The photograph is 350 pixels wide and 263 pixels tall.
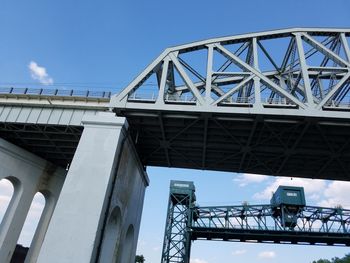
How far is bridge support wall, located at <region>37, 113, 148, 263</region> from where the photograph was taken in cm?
1538

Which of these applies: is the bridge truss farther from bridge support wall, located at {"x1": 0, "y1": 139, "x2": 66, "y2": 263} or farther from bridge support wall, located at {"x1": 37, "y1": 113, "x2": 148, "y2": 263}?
bridge support wall, located at {"x1": 0, "y1": 139, "x2": 66, "y2": 263}

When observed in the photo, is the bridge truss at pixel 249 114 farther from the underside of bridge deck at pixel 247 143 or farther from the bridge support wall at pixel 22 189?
the bridge support wall at pixel 22 189

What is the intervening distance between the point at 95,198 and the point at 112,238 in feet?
19.9

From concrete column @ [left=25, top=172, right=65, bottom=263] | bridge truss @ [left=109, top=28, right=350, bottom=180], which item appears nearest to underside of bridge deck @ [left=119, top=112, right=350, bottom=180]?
bridge truss @ [left=109, top=28, right=350, bottom=180]

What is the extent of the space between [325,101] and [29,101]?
2151cm

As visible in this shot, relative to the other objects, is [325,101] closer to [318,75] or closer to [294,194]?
[318,75]

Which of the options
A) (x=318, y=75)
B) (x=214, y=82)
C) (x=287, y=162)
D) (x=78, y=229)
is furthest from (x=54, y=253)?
(x=318, y=75)

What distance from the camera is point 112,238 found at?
21266 millimetres

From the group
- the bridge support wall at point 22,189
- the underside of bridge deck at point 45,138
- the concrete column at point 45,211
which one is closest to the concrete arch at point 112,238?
the underside of bridge deck at point 45,138

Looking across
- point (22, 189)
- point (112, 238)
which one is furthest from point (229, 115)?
point (22, 189)

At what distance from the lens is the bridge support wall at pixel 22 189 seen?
25578mm

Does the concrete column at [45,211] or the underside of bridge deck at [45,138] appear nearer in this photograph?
the underside of bridge deck at [45,138]

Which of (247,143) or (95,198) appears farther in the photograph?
(247,143)

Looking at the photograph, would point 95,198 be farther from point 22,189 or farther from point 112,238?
point 22,189
